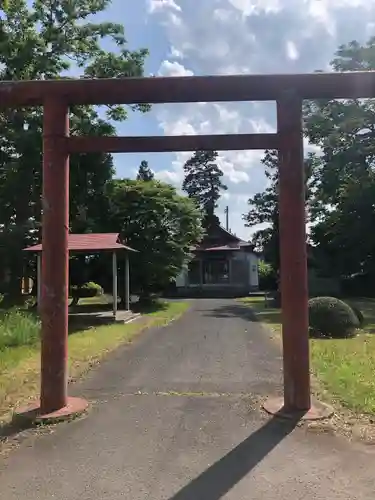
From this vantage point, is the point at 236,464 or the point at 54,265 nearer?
the point at 236,464

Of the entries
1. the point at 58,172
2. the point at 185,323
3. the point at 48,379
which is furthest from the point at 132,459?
the point at 185,323

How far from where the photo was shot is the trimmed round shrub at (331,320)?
1380cm

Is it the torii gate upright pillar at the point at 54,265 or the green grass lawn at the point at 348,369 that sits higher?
the torii gate upright pillar at the point at 54,265

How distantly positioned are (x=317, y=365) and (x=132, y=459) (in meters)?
5.31

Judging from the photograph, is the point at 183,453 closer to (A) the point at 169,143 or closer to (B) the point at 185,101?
(A) the point at 169,143

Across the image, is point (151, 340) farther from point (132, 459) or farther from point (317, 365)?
point (132, 459)

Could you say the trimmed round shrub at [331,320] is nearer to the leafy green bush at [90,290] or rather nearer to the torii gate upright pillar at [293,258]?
the torii gate upright pillar at [293,258]

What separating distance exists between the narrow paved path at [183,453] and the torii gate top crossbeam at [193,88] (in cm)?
358

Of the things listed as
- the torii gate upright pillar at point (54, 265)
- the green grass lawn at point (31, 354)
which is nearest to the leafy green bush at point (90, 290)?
the green grass lawn at point (31, 354)

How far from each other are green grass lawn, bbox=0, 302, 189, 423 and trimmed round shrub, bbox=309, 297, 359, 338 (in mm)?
4848

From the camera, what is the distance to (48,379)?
20.0 ft

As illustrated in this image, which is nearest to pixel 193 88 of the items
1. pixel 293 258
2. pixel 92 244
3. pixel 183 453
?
pixel 293 258

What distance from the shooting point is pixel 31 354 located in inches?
424

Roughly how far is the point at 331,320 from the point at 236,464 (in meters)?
9.82
